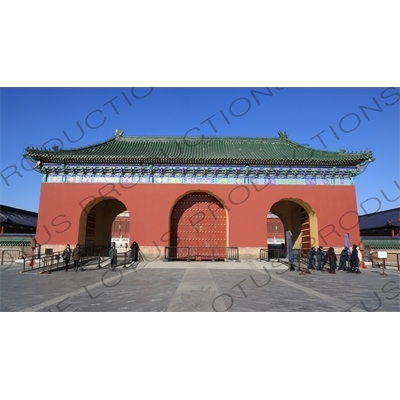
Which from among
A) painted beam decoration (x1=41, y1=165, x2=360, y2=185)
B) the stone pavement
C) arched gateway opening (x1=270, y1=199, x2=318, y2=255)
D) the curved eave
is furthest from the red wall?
the stone pavement

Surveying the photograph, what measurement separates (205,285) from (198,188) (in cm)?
1030

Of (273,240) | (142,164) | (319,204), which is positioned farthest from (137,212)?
(273,240)

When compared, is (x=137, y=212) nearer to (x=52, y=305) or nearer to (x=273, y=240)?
(x=52, y=305)

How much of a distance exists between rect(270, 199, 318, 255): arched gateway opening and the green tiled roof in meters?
3.14

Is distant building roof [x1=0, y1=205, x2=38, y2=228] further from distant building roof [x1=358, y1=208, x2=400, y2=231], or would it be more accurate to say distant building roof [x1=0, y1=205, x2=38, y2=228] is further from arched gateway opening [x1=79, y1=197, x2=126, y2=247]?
distant building roof [x1=358, y1=208, x2=400, y2=231]

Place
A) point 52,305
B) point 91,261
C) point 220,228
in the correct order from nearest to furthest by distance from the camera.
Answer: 1. point 52,305
2. point 91,261
3. point 220,228

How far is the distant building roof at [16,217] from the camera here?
2299 cm

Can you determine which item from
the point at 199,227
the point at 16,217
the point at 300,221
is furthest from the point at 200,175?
the point at 16,217

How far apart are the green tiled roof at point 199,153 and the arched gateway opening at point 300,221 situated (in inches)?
124

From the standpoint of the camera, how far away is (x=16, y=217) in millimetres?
25156

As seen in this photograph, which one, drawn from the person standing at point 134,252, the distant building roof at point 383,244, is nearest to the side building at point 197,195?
the person standing at point 134,252

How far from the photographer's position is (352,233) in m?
17.2

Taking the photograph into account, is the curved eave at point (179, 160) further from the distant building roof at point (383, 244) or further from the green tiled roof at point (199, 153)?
the distant building roof at point (383, 244)

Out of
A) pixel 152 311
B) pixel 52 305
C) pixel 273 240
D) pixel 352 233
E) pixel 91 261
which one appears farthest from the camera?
pixel 273 240
